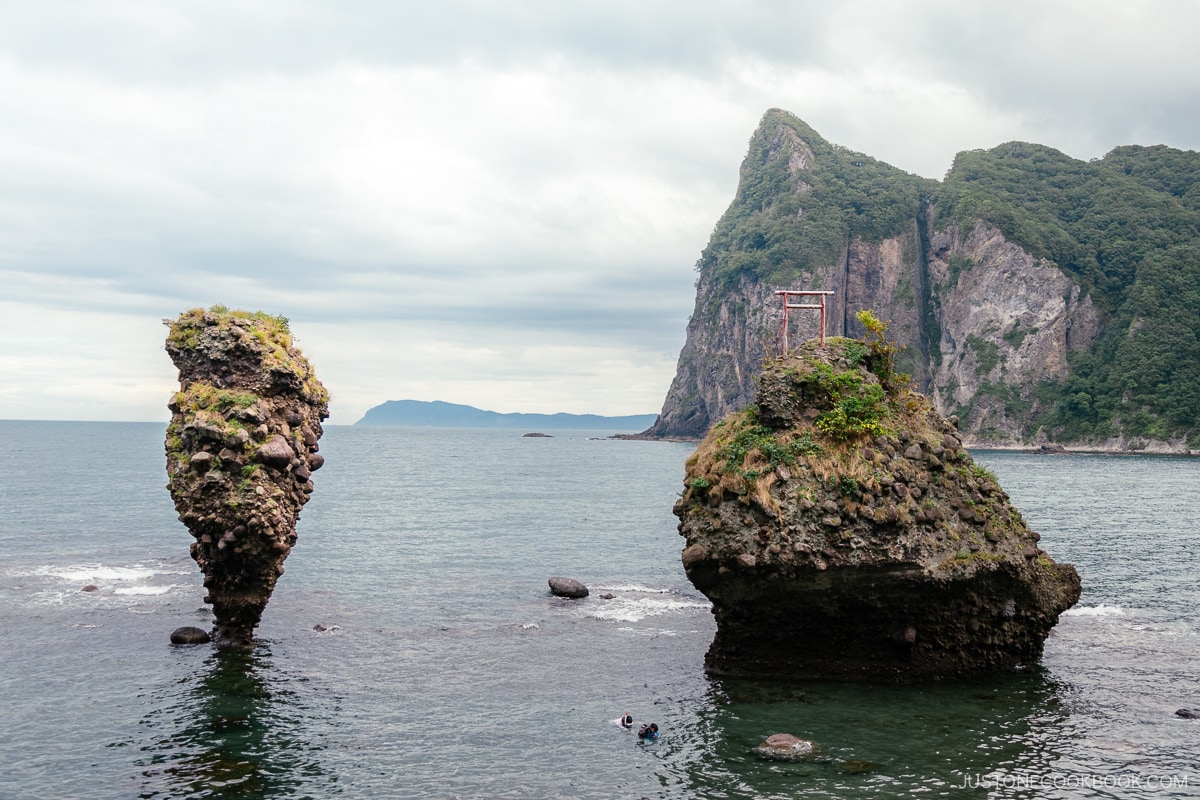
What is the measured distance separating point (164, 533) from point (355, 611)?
31.3m

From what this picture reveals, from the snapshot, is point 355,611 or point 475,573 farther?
point 475,573

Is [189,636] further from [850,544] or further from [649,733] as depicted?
[850,544]

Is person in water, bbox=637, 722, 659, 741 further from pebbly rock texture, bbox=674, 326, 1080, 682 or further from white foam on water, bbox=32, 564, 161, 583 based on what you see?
white foam on water, bbox=32, 564, 161, 583

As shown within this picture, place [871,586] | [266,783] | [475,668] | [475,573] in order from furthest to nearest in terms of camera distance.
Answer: [475,573] < [475,668] < [871,586] < [266,783]

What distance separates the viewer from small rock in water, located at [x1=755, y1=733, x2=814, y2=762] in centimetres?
2267

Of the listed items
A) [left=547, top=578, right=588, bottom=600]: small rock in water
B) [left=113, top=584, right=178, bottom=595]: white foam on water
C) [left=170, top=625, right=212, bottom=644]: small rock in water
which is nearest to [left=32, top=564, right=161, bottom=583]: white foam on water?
[left=113, top=584, right=178, bottom=595]: white foam on water

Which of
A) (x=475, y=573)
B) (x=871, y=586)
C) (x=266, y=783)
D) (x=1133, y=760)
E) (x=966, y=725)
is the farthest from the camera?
(x=475, y=573)

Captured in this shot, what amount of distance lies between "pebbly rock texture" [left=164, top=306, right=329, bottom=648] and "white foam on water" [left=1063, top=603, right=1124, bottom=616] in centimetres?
3213

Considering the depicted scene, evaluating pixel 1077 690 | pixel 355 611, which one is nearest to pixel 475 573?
pixel 355 611

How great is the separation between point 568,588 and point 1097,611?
23.4 meters

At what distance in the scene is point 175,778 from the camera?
846 inches

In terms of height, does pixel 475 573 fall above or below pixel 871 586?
below

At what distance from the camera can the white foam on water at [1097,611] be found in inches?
1549

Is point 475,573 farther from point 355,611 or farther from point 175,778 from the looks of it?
point 175,778
